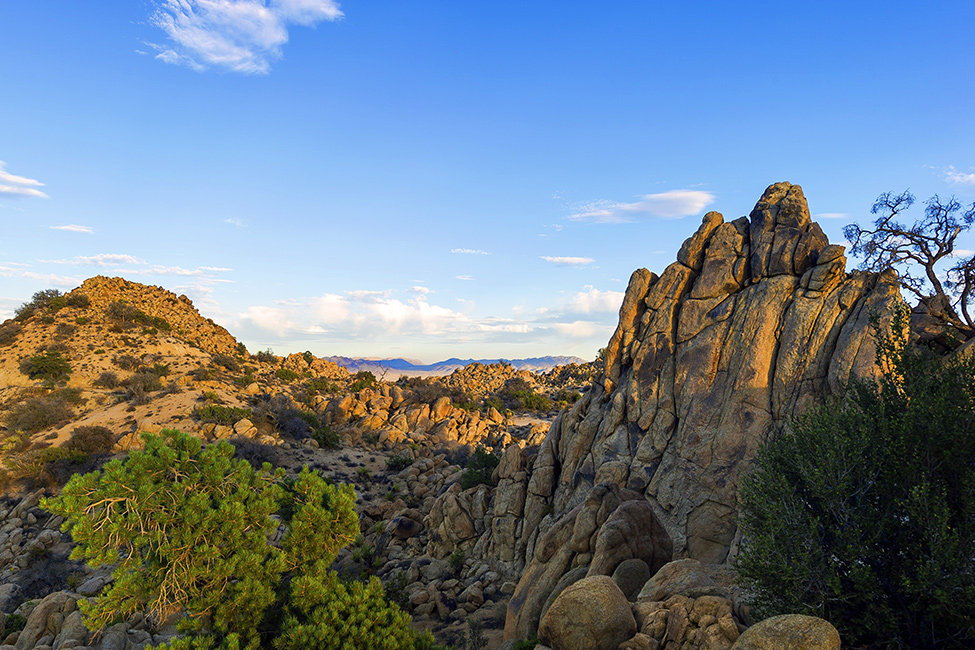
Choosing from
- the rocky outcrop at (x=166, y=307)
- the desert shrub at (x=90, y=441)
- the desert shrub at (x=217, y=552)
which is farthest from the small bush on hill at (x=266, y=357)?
the desert shrub at (x=217, y=552)

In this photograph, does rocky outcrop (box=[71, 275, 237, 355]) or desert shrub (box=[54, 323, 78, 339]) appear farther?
rocky outcrop (box=[71, 275, 237, 355])

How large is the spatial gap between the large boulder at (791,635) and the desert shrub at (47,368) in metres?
78.4

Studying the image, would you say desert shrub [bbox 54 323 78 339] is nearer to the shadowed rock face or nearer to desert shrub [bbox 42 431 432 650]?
desert shrub [bbox 42 431 432 650]

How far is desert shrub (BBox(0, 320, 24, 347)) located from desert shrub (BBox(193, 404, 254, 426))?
1596 inches

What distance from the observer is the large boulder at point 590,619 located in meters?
13.9

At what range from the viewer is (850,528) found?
1095cm

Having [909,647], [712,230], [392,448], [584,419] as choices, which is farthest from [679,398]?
[392,448]

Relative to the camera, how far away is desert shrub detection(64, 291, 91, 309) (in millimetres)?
81125

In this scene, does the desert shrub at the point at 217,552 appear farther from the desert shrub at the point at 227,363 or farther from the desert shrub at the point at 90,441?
the desert shrub at the point at 227,363

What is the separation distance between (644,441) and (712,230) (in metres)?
12.8

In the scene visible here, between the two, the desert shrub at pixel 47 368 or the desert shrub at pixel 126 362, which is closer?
the desert shrub at pixel 47 368

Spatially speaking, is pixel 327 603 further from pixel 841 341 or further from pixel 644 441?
pixel 841 341

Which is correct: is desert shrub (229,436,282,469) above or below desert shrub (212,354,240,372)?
below

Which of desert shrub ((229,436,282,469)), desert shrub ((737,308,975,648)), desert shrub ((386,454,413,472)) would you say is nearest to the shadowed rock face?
desert shrub ((737,308,975,648))
